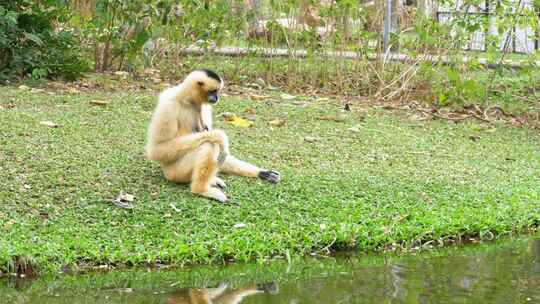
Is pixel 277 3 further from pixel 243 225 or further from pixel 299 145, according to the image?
pixel 243 225

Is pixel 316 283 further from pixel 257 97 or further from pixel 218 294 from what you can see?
pixel 257 97

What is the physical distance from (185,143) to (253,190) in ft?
2.66

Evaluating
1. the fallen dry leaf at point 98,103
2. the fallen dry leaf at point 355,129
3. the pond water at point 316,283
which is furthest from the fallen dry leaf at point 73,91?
the pond water at point 316,283

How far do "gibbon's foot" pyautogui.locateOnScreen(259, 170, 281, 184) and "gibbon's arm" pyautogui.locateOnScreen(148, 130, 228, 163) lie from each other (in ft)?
2.37

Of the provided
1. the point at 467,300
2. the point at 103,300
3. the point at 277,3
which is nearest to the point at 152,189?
the point at 103,300

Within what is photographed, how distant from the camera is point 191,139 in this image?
7.98 m

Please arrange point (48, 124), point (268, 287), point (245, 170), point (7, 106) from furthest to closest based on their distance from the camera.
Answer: point (7, 106)
point (48, 124)
point (245, 170)
point (268, 287)

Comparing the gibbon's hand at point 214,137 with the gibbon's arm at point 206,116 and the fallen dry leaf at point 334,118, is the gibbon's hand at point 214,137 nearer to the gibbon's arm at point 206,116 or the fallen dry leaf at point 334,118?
the gibbon's arm at point 206,116

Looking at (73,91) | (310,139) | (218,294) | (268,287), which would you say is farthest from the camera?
(73,91)

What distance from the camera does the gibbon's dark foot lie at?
20.8ft

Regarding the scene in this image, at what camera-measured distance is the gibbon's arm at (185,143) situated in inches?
314

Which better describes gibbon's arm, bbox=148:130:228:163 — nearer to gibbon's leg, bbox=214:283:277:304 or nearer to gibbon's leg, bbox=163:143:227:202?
gibbon's leg, bbox=163:143:227:202

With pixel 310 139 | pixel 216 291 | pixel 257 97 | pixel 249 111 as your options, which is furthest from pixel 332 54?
pixel 216 291

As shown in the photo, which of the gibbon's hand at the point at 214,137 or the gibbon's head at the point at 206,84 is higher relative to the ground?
the gibbon's head at the point at 206,84
